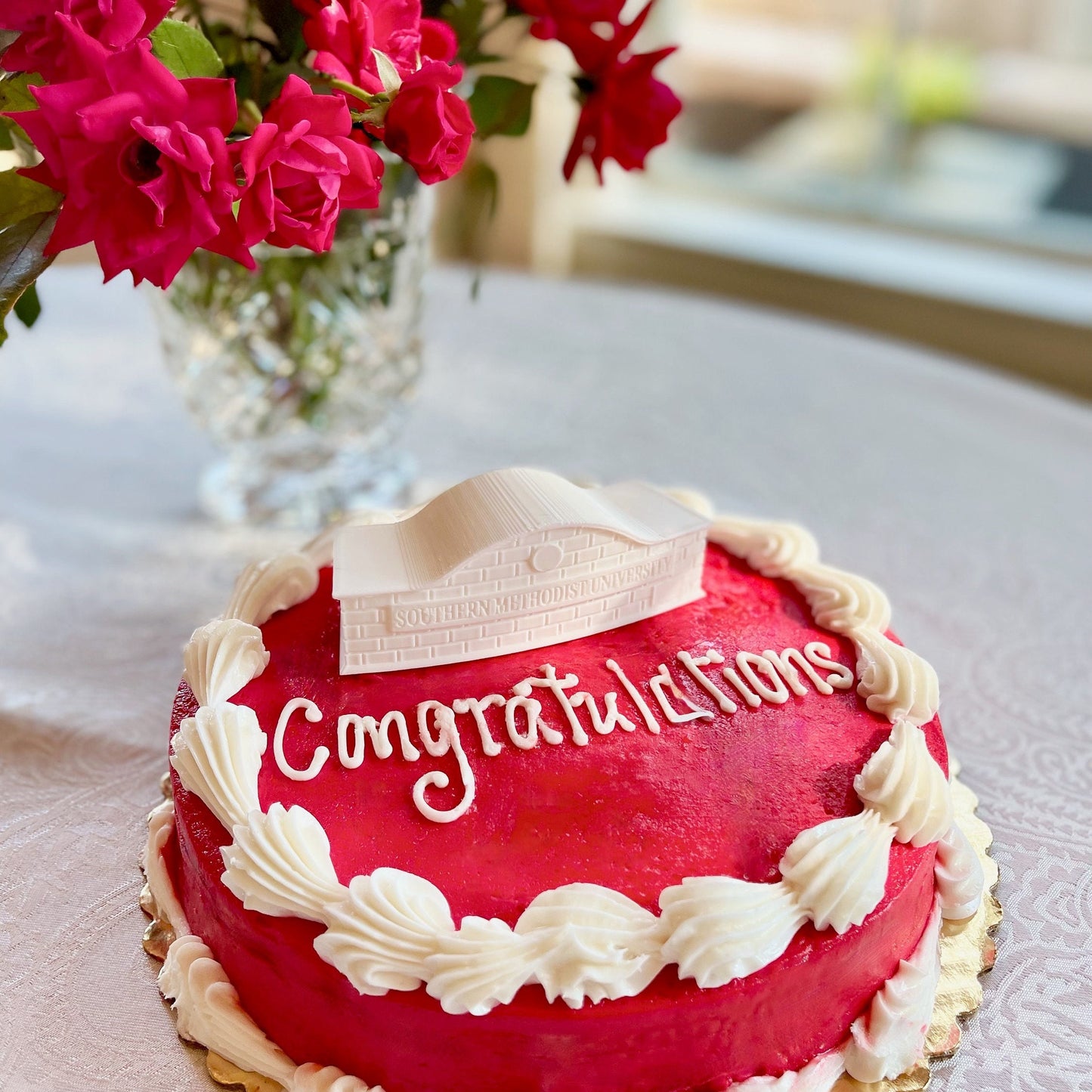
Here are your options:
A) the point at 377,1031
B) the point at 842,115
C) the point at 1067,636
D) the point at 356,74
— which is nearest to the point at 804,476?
the point at 1067,636

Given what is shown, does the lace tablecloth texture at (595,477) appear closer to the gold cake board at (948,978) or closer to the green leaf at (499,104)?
the gold cake board at (948,978)

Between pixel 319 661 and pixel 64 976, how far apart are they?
0.41m

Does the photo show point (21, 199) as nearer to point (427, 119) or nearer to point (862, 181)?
point (427, 119)

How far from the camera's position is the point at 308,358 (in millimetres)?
1960

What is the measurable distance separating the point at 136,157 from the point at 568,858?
28.6 inches

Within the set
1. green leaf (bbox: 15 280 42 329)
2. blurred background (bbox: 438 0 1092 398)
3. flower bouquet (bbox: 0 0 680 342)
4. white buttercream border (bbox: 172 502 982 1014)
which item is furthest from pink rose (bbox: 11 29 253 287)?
blurred background (bbox: 438 0 1092 398)

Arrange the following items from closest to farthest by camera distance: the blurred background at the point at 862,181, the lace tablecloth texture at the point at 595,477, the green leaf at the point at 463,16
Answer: the lace tablecloth texture at the point at 595,477
the green leaf at the point at 463,16
the blurred background at the point at 862,181

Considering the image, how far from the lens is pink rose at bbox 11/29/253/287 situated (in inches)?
40.7

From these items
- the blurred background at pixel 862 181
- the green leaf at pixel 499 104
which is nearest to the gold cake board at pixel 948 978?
the green leaf at pixel 499 104

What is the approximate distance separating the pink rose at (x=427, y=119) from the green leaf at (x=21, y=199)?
0.33 m

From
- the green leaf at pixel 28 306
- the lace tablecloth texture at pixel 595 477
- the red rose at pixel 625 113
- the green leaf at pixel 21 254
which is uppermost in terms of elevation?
the red rose at pixel 625 113

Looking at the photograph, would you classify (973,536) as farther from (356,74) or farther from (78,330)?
(78,330)

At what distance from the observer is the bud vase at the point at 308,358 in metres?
1.86

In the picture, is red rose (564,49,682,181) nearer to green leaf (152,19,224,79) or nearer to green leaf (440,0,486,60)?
green leaf (440,0,486,60)
